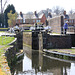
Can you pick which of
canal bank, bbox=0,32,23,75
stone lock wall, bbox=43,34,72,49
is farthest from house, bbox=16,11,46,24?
canal bank, bbox=0,32,23,75

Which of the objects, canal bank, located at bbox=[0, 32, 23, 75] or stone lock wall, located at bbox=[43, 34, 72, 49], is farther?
stone lock wall, located at bbox=[43, 34, 72, 49]

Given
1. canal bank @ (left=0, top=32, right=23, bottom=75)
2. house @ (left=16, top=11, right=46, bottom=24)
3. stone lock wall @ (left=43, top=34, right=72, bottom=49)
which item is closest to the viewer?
canal bank @ (left=0, top=32, right=23, bottom=75)

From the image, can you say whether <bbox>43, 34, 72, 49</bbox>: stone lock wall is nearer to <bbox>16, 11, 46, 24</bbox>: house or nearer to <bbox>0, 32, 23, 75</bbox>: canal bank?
<bbox>0, 32, 23, 75</bbox>: canal bank

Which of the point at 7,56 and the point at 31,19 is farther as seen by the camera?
the point at 31,19

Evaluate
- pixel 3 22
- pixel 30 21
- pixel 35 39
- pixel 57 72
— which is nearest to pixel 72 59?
pixel 57 72

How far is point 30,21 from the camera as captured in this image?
259ft

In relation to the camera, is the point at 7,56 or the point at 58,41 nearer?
the point at 7,56

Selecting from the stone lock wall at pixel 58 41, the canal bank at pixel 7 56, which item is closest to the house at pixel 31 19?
the stone lock wall at pixel 58 41

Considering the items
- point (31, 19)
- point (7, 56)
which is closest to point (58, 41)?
point (7, 56)

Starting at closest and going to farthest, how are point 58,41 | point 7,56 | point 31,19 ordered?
point 7,56
point 58,41
point 31,19

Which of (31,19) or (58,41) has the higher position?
(31,19)

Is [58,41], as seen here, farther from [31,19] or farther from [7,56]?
[31,19]

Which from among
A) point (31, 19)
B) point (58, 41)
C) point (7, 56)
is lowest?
point (7, 56)

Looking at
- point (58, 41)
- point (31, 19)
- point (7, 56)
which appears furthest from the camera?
point (31, 19)
